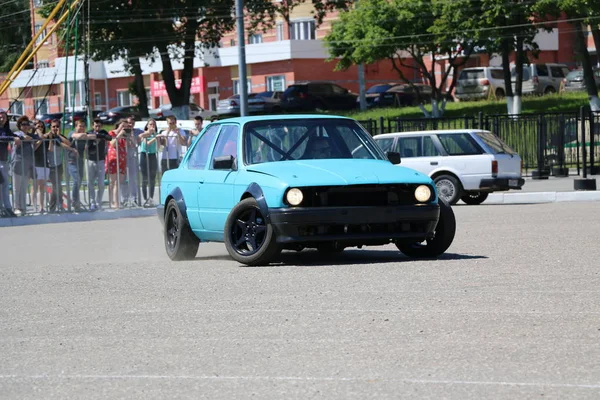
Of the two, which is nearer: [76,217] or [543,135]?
[76,217]

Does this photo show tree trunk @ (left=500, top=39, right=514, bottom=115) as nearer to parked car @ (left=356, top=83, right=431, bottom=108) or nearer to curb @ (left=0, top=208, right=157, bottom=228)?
parked car @ (left=356, top=83, right=431, bottom=108)

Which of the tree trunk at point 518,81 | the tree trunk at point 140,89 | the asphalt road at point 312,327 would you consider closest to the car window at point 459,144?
the asphalt road at point 312,327

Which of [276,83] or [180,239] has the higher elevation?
[276,83]

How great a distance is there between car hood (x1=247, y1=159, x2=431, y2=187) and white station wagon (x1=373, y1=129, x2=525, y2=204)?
11.9 m

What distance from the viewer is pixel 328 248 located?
13.4 metres

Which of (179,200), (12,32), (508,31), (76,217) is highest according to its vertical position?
(12,32)

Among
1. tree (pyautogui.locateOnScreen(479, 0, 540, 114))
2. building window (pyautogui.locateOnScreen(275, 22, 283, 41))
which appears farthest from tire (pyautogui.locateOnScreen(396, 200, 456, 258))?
building window (pyautogui.locateOnScreen(275, 22, 283, 41))

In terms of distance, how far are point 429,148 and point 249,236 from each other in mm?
13415

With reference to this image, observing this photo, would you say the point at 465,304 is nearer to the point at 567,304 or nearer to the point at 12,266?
the point at 567,304

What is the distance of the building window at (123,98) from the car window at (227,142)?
85.5 metres

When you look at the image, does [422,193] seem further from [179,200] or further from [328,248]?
Result: [179,200]

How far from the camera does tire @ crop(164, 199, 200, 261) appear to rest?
13.6 metres

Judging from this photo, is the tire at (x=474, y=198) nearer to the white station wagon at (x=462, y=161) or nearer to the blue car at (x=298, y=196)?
the white station wagon at (x=462, y=161)

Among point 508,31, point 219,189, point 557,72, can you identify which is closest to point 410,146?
point 219,189
